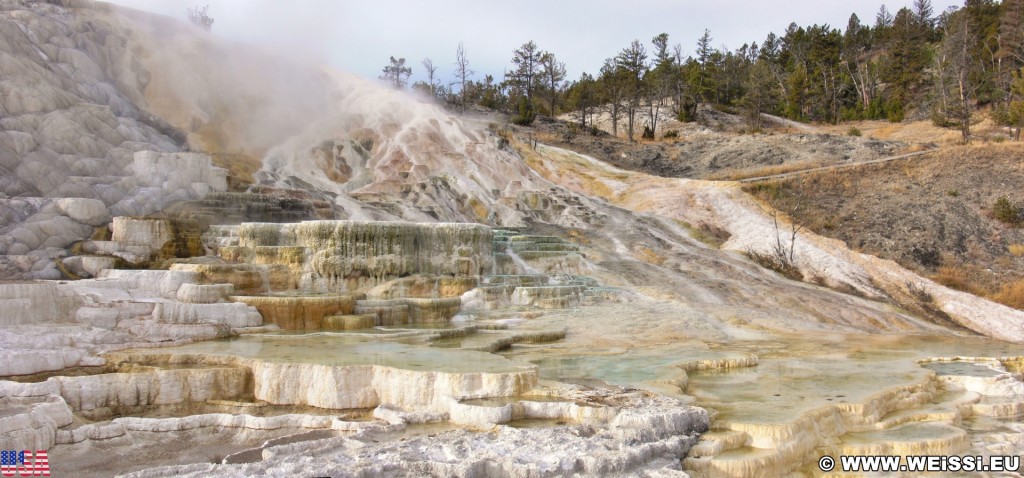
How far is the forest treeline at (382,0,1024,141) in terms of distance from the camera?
125 feet

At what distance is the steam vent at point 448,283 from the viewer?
Result: 6980 millimetres

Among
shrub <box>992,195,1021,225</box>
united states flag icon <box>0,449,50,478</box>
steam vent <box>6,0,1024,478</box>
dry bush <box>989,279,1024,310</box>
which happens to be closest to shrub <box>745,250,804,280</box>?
steam vent <box>6,0,1024,478</box>

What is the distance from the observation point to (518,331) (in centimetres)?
1222

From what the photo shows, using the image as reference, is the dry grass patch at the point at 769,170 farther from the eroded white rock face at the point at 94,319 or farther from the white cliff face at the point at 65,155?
the eroded white rock face at the point at 94,319

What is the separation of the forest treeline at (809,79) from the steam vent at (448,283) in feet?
8.78

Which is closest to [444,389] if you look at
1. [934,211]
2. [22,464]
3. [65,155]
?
[22,464]

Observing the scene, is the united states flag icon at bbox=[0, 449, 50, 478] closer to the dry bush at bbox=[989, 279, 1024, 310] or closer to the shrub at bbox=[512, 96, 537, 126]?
the dry bush at bbox=[989, 279, 1024, 310]

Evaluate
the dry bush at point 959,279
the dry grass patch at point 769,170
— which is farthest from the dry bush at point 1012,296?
the dry grass patch at point 769,170

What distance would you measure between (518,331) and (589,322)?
5.77 ft

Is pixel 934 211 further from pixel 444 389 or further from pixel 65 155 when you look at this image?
pixel 65 155

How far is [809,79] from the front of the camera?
151 ft

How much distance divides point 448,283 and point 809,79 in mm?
38209

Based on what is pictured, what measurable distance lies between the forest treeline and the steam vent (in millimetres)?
2676

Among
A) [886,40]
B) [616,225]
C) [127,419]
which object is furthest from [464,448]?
[886,40]
